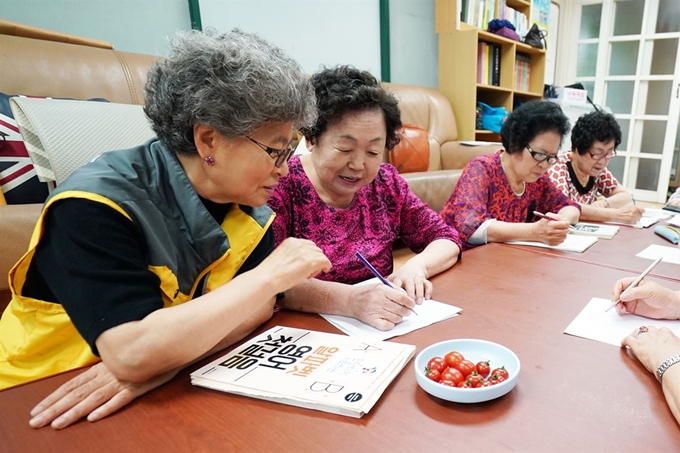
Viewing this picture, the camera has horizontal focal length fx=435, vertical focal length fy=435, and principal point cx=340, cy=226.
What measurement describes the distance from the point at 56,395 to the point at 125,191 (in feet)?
1.06

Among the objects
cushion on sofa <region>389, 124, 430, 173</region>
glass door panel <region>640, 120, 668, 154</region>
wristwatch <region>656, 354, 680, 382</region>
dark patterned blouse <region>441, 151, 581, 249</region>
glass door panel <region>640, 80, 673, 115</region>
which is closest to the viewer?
wristwatch <region>656, 354, 680, 382</region>

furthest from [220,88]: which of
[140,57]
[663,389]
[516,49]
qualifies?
[516,49]

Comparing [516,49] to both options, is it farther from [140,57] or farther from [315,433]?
[315,433]

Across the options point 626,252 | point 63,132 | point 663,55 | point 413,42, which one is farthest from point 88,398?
point 663,55

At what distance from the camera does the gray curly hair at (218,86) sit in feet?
2.59

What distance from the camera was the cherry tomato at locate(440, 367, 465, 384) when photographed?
2.13 ft

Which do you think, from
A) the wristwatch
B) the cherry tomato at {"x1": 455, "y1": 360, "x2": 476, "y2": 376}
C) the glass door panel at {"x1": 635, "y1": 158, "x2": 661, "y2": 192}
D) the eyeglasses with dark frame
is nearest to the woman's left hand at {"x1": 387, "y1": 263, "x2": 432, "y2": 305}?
the cherry tomato at {"x1": 455, "y1": 360, "x2": 476, "y2": 376}

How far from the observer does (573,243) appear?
1505mm

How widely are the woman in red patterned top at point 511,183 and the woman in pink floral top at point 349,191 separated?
0.85 feet

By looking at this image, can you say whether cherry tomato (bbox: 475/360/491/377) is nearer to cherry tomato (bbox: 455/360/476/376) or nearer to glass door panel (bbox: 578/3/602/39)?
cherry tomato (bbox: 455/360/476/376)

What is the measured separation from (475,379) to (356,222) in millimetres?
777

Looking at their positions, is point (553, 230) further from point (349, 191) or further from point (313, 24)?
point (313, 24)

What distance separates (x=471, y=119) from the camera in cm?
412

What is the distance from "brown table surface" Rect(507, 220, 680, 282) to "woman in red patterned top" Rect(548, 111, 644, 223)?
0.41 meters
